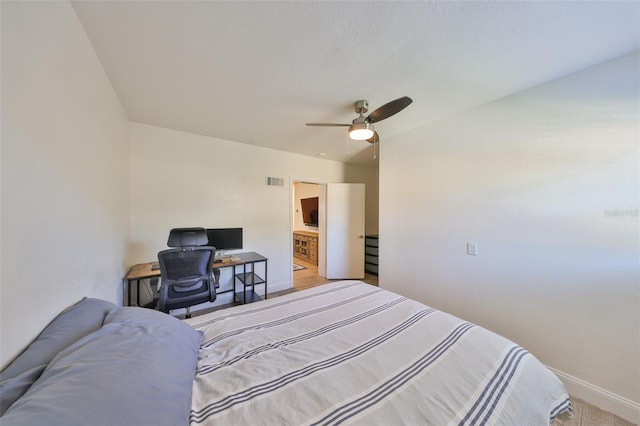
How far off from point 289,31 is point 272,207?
269 centimetres

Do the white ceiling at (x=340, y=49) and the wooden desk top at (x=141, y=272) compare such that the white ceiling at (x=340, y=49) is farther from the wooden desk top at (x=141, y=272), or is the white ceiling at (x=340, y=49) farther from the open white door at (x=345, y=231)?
the open white door at (x=345, y=231)

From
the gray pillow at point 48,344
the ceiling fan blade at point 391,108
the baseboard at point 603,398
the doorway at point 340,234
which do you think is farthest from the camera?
the doorway at point 340,234

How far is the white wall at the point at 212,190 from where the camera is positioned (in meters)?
2.70

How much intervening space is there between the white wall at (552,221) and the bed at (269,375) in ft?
3.46

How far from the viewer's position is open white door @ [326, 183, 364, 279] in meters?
4.36

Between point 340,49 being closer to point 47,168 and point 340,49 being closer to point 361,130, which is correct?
point 361,130

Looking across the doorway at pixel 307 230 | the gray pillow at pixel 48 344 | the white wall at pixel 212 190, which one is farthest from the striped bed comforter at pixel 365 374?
the doorway at pixel 307 230

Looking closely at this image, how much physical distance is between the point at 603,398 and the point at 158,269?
4087 millimetres

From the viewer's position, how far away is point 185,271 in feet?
6.94

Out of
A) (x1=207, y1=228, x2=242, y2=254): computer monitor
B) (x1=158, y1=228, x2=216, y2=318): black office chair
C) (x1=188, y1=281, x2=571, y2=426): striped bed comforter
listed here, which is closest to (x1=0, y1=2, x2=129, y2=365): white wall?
(x1=158, y1=228, x2=216, y2=318): black office chair

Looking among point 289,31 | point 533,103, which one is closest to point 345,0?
point 289,31

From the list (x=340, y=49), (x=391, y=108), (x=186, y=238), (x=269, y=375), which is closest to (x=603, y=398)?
(x=269, y=375)

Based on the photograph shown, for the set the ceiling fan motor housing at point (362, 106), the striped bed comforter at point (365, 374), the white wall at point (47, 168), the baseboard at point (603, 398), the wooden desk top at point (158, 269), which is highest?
the ceiling fan motor housing at point (362, 106)

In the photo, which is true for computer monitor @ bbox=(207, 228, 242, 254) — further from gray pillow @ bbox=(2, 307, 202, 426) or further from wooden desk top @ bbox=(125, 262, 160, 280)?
gray pillow @ bbox=(2, 307, 202, 426)
